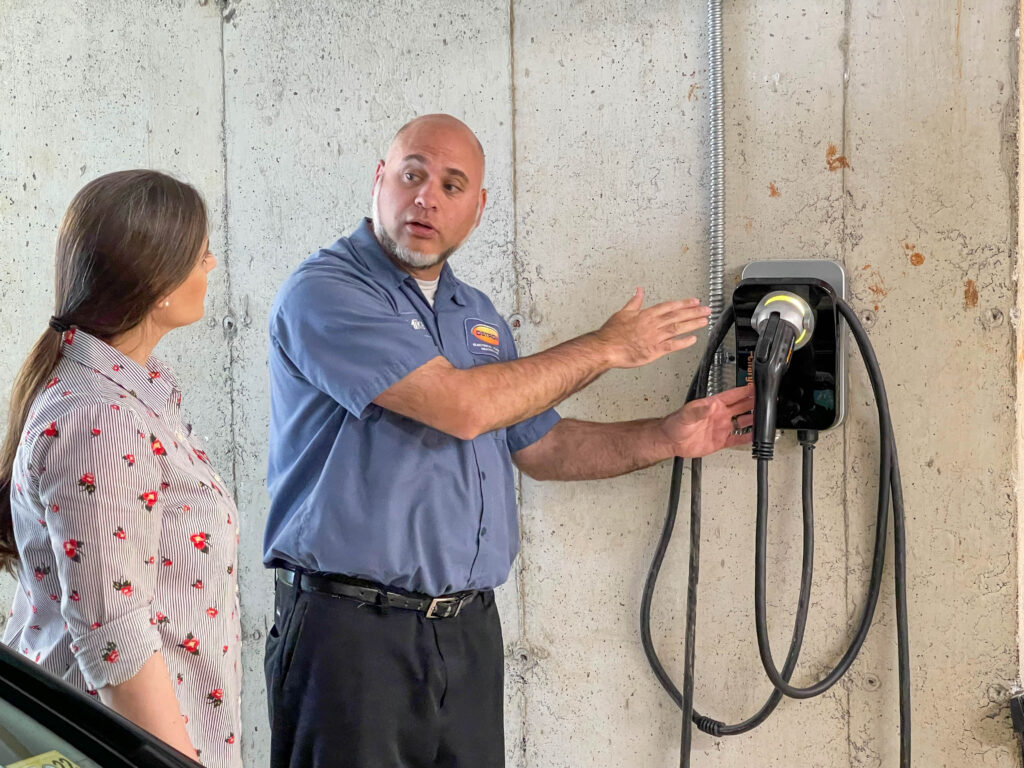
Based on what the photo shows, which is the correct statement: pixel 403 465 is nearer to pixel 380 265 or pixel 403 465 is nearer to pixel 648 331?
pixel 380 265

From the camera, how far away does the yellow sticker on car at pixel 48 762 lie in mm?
850

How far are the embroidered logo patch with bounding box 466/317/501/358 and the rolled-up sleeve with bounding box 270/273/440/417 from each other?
14cm

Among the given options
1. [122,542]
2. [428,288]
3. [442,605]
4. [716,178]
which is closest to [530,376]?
[428,288]

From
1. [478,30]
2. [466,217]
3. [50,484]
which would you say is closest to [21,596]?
[50,484]

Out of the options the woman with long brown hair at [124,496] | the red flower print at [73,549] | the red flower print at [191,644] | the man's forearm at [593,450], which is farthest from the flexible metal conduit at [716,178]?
the red flower print at [73,549]

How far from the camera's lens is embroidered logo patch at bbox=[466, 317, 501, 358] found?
194 centimetres

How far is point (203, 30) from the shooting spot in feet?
7.99

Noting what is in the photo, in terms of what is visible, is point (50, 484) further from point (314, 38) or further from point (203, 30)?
point (203, 30)

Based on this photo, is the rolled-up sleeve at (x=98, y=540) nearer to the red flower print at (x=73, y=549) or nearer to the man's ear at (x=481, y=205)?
the red flower print at (x=73, y=549)

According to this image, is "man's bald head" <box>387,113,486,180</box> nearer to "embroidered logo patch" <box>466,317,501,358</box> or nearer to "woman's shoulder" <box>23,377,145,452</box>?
"embroidered logo patch" <box>466,317,501,358</box>

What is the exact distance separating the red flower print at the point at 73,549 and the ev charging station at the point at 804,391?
1.09m

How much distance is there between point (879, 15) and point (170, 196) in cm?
131

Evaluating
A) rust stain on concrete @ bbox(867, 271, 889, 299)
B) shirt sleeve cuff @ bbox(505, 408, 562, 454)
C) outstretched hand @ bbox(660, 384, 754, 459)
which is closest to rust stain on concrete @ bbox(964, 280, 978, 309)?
rust stain on concrete @ bbox(867, 271, 889, 299)

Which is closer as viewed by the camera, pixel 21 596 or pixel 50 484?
pixel 50 484
